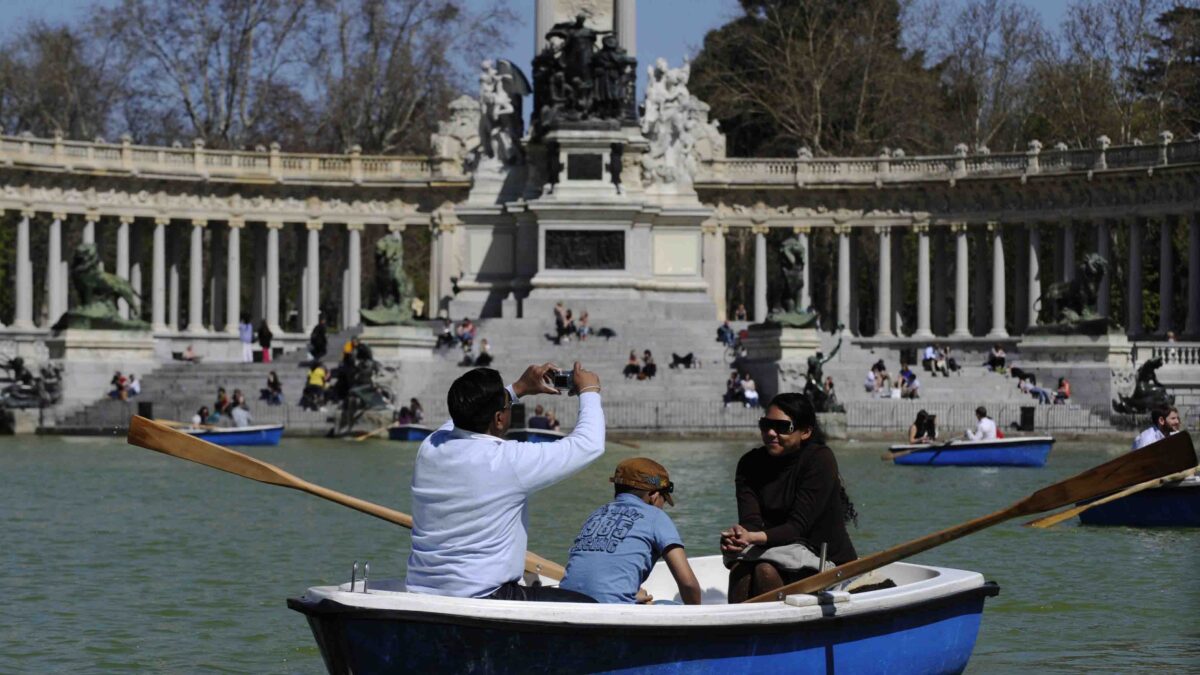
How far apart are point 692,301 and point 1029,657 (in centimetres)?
4578

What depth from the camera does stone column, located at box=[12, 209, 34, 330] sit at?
75.2 m

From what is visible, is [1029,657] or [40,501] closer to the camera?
[1029,657]

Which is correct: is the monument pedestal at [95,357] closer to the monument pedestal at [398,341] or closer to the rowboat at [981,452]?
the monument pedestal at [398,341]

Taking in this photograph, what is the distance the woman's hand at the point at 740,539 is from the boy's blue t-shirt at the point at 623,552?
0.38m

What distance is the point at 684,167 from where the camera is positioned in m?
66.3

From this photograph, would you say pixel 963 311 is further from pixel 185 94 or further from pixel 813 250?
pixel 185 94

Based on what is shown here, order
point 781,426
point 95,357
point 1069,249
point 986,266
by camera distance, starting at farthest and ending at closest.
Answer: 1. point 986,266
2. point 1069,249
3. point 95,357
4. point 781,426

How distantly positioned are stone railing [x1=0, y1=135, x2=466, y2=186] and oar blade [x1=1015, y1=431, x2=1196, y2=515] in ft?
210

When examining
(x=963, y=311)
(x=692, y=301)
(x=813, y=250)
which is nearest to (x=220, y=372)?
(x=692, y=301)

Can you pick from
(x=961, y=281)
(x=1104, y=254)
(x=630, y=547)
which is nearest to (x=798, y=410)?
(x=630, y=547)

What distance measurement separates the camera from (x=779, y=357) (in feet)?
173

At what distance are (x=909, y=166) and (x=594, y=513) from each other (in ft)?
215

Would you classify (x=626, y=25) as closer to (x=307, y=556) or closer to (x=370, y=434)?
(x=370, y=434)

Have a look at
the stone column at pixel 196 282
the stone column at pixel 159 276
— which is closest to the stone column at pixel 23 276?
the stone column at pixel 159 276
